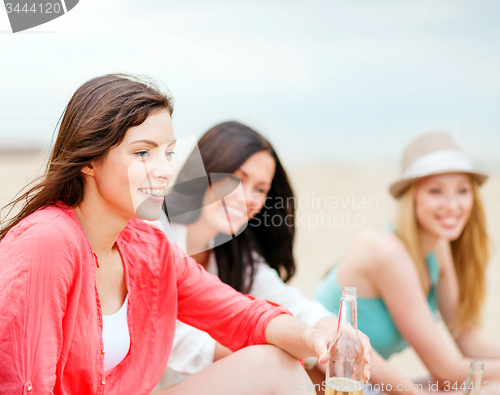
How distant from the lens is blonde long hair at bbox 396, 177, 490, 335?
1.69m

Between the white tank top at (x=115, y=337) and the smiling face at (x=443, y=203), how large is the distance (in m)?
1.15

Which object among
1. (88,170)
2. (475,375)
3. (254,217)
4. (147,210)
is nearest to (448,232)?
(254,217)

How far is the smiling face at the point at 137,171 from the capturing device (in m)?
0.90

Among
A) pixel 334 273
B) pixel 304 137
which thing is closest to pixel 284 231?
pixel 334 273

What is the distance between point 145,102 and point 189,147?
1.15ft

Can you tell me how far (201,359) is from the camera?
134cm

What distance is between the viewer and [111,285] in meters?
1.02

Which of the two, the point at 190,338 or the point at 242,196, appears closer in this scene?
the point at 190,338

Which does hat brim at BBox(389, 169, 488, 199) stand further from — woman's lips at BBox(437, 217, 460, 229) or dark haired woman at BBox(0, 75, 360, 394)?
dark haired woman at BBox(0, 75, 360, 394)

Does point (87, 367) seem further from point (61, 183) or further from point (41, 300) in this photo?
point (61, 183)

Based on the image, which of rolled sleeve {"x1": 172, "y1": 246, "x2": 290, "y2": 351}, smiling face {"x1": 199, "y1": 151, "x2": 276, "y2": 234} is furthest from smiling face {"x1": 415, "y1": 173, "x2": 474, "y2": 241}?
rolled sleeve {"x1": 172, "y1": 246, "x2": 290, "y2": 351}
